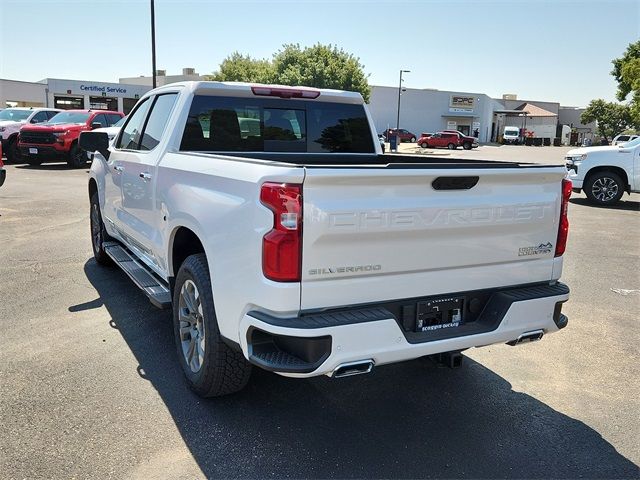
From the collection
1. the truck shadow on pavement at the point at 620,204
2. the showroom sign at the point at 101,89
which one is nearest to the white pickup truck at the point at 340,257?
the truck shadow on pavement at the point at 620,204

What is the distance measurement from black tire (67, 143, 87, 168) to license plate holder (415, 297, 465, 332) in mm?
17792

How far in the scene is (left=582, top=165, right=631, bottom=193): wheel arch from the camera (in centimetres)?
1319

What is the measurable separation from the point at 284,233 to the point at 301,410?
1.39 meters

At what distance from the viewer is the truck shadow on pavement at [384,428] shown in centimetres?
295

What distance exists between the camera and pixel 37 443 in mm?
3064

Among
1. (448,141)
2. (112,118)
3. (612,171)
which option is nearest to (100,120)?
(112,118)

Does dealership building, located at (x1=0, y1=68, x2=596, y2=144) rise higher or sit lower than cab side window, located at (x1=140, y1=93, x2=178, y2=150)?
higher

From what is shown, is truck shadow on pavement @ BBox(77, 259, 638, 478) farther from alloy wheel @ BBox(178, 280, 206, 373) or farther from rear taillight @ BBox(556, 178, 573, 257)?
rear taillight @ BBox(556, 178, 573, 257)

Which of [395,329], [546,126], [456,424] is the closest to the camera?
[395,329]

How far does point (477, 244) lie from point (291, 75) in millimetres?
47269

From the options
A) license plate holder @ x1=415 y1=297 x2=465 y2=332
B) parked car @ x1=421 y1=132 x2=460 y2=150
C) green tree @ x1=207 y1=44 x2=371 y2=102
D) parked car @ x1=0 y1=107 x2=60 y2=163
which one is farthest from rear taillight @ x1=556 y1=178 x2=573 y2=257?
parked car @ x1=421 y1=132 x2=460 y2=150

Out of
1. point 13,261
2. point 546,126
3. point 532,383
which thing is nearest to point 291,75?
point 13,261

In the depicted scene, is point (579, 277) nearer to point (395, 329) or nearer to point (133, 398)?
point (395, 329)

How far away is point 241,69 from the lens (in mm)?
58562
